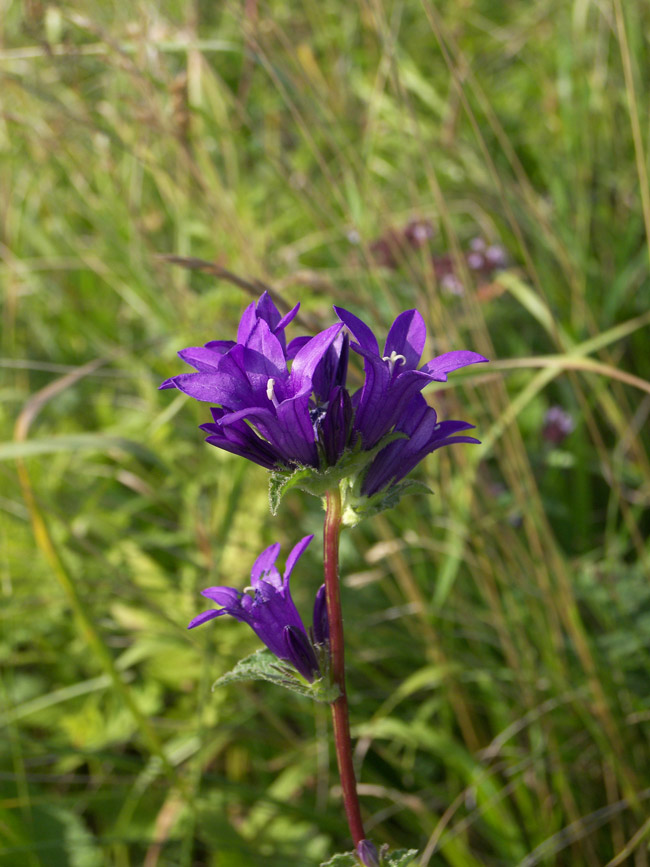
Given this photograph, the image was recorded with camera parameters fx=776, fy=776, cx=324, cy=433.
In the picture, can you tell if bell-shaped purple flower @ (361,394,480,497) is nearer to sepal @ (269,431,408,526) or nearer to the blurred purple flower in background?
sepal @ (269,431,408,526)

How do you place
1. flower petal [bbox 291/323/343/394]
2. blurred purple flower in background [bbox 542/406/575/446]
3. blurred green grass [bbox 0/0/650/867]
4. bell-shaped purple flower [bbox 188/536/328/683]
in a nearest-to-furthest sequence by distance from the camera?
flower petal [bbox 291/323/343/394] < bell-shaped purple flower [bbox 188/536/328/683] < blurred green grass [bbox 0/0/650/867] < blurred purple flower in background [bbox 542/406/575/446]

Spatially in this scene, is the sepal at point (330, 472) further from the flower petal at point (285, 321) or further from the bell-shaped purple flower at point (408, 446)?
the flower petal at point (285, 321)

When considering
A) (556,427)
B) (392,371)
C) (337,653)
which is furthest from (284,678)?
(556,427)

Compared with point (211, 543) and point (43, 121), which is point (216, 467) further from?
point (43, 121)

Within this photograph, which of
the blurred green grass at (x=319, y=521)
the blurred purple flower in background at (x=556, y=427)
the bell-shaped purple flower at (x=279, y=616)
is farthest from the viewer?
the blurred purple flower in background at (x=556, y=427)

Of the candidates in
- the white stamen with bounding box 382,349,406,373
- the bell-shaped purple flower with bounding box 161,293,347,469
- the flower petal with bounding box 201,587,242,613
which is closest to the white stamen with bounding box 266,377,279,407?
the bell-shaped purple flower with bounding box 161,293,347,469

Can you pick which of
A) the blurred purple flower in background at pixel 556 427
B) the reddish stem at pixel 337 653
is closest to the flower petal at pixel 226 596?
the reddish stem at pixel 337 653

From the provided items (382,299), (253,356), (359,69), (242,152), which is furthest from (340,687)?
(359,69)
